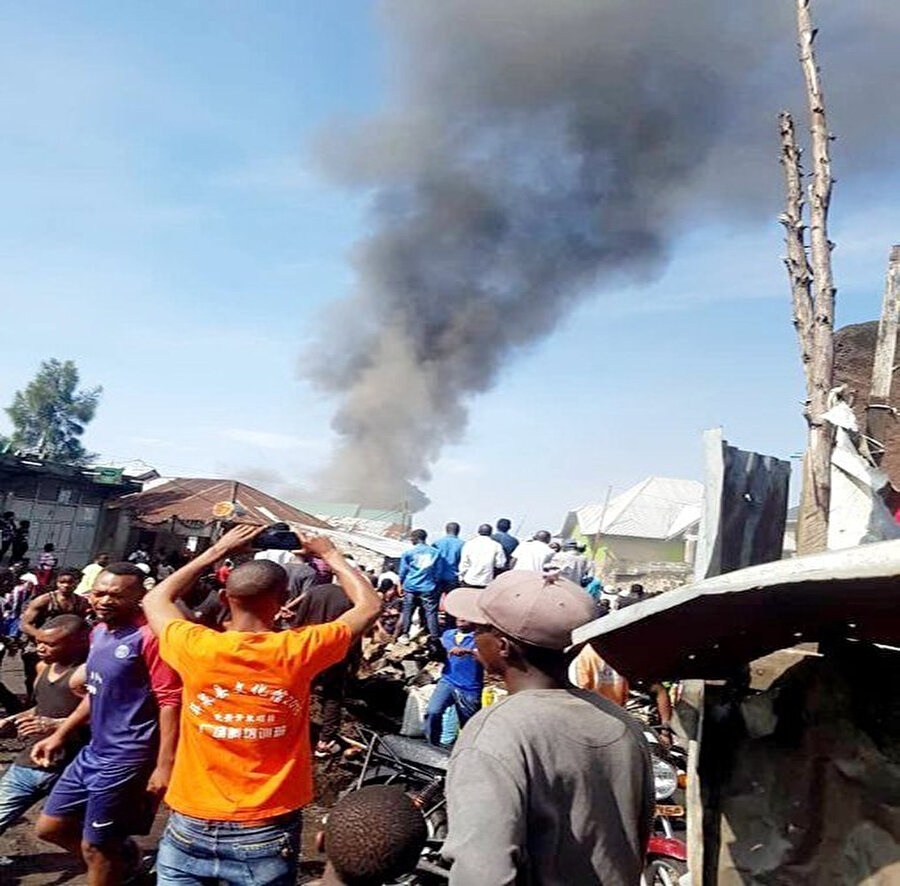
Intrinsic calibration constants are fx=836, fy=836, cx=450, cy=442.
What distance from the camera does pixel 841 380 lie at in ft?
21.0

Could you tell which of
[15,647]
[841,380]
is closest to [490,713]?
[841,380]

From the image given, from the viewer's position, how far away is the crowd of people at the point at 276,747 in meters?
1.81

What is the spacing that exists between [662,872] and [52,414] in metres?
39.8

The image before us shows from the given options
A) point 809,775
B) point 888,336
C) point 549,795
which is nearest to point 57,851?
point 549,795

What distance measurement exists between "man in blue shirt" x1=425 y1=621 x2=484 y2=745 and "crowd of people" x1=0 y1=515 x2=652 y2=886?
240cm

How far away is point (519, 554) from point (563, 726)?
7.26 metres

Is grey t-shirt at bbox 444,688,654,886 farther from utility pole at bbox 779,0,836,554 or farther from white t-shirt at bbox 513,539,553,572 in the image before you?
white t-shirt at bbox 513,539,553,572

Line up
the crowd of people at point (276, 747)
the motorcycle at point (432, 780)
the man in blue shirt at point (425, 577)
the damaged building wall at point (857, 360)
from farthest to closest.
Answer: the man in blue shirt at point (425, 577)
the damaged building wall at point (857, 360)
the motorcycle at point (432, 780)
the crowd of people at point (276, 747)

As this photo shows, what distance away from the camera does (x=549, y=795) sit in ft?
5.97

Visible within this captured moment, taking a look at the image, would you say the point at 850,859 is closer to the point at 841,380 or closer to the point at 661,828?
the point at 661,828

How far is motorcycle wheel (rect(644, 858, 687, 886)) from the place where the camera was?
13.5 feet

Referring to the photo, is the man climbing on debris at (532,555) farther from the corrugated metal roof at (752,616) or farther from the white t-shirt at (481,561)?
the corrugated metal roof at (752,616)

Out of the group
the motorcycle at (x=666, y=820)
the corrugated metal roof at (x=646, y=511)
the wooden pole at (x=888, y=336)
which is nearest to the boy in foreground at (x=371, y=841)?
the motorcycle at (x=666, y=820)

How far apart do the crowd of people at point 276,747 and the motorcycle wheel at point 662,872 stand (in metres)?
1.73
